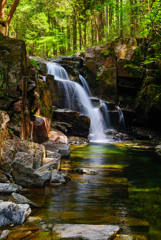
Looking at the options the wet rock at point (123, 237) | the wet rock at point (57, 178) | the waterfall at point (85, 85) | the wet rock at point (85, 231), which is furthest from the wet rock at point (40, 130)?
the waterfall at point (85, 85)

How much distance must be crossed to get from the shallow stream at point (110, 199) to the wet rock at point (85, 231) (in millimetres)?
226

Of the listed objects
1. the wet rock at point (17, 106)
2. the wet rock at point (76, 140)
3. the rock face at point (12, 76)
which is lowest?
the wet rock at point (76, 140)

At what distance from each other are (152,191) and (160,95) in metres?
12.2

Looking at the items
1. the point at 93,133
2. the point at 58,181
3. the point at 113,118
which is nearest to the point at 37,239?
the point at 58,181

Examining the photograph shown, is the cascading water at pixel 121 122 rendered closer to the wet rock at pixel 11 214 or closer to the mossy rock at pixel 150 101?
the mossy rock at pixel 150 101

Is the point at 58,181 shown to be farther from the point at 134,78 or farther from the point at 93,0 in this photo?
the point at 93,0

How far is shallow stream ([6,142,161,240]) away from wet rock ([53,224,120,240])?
0.23 meters

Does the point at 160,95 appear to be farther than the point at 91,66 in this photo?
No

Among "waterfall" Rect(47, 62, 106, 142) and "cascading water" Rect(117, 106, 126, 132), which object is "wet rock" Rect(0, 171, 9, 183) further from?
"cascading water" Rect(117, 106, 126, 132)

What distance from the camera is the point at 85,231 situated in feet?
12.3

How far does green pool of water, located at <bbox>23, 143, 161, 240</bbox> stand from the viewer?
4465 mm

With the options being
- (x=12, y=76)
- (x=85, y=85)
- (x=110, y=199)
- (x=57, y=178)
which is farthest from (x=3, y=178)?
(x=85, y=85)

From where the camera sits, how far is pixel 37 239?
3.66 meters

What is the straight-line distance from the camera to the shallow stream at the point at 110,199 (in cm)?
442
